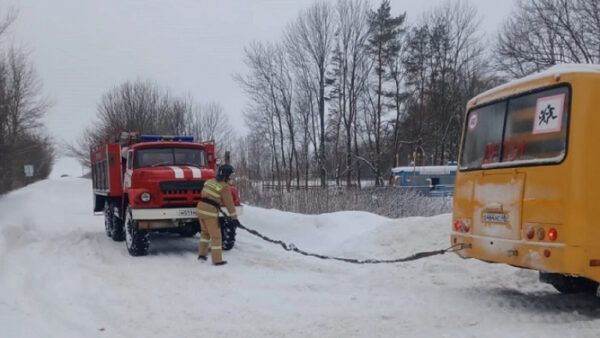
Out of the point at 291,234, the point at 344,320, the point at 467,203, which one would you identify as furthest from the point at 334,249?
the point at 344,320

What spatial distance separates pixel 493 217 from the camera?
6953 millimetres

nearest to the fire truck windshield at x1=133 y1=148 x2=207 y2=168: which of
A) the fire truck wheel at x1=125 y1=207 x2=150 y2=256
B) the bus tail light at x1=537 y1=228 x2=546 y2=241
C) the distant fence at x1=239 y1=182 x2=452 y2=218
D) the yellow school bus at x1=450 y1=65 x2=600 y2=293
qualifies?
the fire truck wheel at x1=125 y1=207 x2=150 y2=256

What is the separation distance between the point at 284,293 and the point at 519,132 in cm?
395

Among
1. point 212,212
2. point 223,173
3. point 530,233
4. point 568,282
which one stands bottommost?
point 568,282

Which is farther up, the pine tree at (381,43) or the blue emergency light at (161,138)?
the pine tree at (381,43)

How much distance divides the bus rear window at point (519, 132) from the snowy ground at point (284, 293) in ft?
6.33

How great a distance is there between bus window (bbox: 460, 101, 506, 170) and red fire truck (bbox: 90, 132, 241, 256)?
5198mm

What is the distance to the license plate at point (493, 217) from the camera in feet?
22.2

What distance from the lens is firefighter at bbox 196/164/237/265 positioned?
9.73 m

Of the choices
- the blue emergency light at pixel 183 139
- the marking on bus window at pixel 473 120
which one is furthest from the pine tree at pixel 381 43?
the marking on bus window at pixel 473 120

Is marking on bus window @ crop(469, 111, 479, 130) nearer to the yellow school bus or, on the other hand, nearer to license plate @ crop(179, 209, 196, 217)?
the yellow school bus

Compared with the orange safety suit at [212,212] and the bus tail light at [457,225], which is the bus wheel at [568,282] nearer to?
the bus tail light at [457,225]

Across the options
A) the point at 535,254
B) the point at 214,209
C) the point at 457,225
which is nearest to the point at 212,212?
the point at 214,209

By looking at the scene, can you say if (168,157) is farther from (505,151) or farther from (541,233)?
(541,233)
